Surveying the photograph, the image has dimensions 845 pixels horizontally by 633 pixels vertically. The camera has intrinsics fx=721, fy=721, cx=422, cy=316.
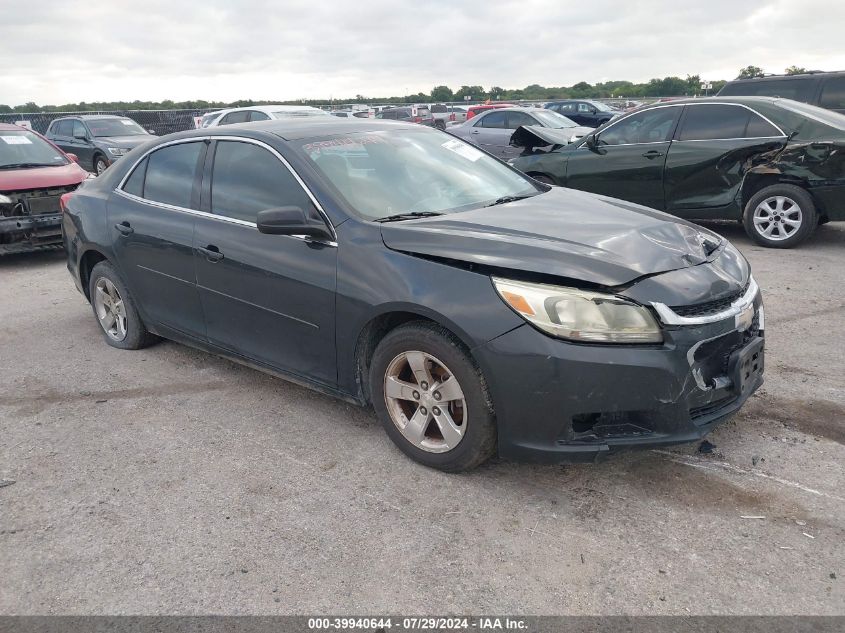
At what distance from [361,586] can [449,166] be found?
8.46 ft

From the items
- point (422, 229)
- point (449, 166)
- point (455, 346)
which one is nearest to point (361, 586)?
point (455, 346)

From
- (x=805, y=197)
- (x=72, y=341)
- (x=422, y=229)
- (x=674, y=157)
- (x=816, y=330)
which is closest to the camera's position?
(x=422, y=229)

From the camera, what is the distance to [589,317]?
9.76 feet

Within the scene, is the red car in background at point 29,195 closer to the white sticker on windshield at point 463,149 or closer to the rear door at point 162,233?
the rear door at point 162,233

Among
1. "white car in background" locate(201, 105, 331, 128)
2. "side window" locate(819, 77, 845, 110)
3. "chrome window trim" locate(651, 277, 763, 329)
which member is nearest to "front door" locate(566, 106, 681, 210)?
"side window" locate(819, 77, 845, 110)

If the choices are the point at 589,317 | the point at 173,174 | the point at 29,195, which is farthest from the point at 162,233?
the point at 29,195

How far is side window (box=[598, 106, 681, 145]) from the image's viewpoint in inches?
340

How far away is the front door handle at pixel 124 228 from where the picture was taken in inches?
191

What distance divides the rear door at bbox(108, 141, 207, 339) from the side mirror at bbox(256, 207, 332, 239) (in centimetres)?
95

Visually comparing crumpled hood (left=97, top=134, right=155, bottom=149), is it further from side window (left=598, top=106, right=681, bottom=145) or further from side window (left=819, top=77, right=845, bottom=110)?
side window (left=819, top=77, right=845, bottom=110)

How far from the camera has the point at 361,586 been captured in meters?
2.70

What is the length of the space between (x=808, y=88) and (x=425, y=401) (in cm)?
1116

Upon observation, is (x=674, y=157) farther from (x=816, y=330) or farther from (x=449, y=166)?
(x=449, y=166)

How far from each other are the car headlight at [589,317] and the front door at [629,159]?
20.0 feet
